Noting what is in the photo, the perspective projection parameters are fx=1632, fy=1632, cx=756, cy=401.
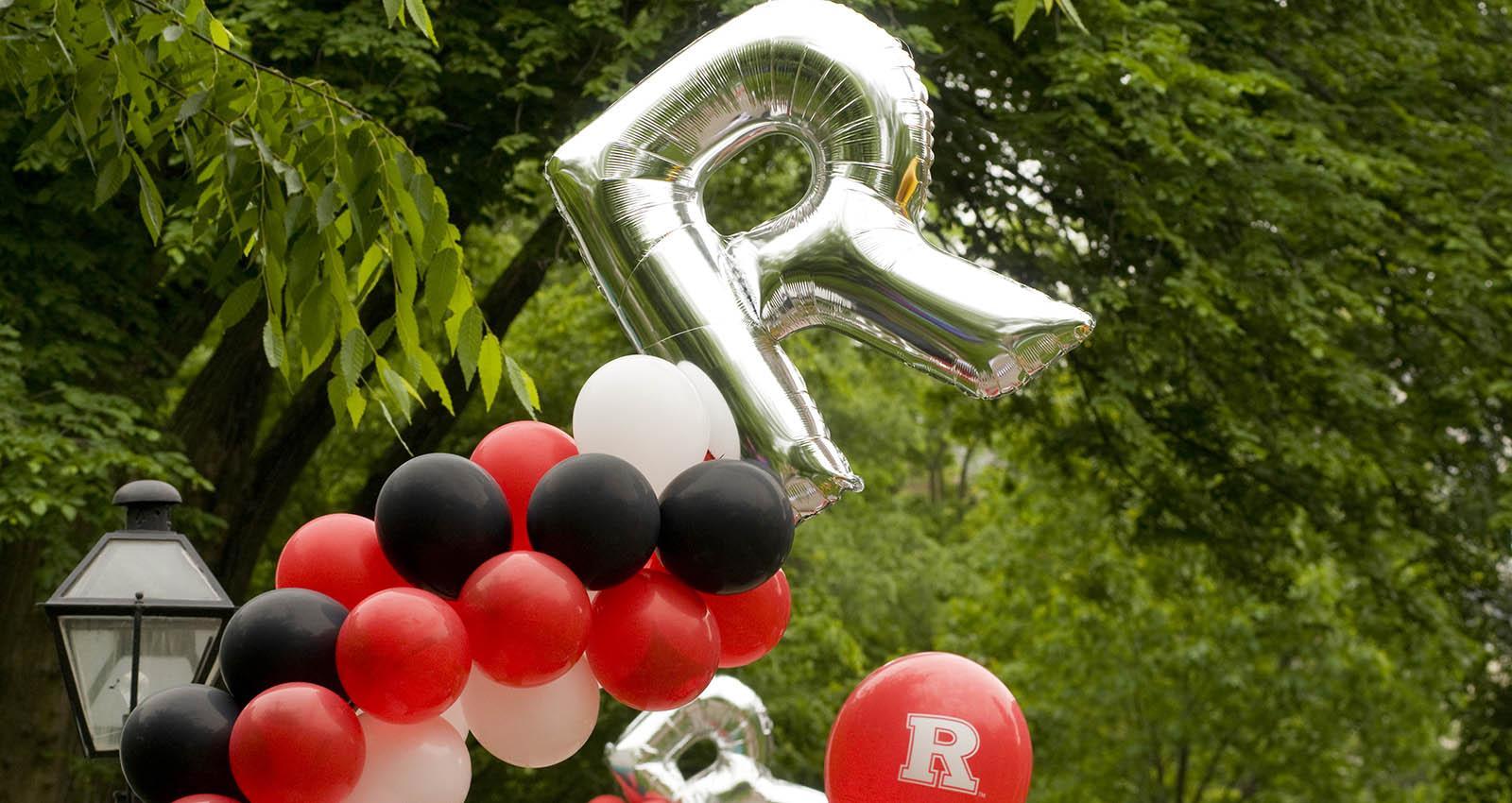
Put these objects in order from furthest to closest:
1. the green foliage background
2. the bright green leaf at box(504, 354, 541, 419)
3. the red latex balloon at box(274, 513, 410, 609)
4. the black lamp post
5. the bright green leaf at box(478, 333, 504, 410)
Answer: the green foliage background < the black lamp post < the bright green leaf at box(478, 333, 504, 410) < the bright green leaf at box(504, 354, 541, 419) < the red latex balloon at box(274, 513, 410, 609)

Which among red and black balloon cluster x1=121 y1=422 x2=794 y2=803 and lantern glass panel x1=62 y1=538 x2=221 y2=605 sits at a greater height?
red and black balloon cluster x1=121 y1=422 x2=794 y2=803

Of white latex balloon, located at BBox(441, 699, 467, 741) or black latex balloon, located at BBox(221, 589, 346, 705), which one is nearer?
black latex balloon, located at BBox(221, 589, 346, 705)

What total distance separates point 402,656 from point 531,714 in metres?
0.37

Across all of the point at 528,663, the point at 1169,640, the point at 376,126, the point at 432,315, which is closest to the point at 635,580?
the point at 528,663

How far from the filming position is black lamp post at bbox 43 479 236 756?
3730 millimetres

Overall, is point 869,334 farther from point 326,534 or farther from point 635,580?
point 326,534

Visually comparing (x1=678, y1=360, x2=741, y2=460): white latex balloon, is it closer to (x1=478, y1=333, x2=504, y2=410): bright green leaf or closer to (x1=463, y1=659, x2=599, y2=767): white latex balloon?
(x1=463, y1=659, x2=599, y2=767): white latex balloon

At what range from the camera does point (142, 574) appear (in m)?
3.80

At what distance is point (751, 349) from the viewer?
2.89 m

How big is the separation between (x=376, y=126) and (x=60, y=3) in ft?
2.17

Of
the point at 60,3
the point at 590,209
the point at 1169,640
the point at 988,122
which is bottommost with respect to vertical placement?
the point at 1169,640

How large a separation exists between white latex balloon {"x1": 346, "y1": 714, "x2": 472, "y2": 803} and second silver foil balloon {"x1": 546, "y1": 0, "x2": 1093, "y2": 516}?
2.40 feet

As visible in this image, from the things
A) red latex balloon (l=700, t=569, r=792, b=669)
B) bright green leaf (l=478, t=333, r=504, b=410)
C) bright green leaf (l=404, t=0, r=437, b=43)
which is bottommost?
red latex balloon (l=700, t=569, r=792, b=669)

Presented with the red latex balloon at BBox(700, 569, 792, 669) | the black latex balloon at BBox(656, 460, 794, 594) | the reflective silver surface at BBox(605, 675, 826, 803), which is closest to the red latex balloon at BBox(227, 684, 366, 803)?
the black latex balloon at BBox(656, 460, 794, 594)
